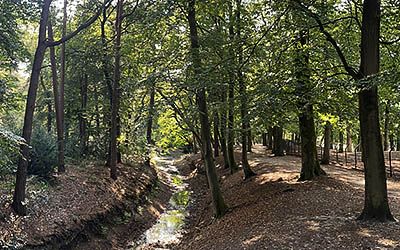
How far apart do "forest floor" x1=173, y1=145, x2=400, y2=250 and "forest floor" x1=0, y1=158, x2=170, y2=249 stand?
242 centimetres

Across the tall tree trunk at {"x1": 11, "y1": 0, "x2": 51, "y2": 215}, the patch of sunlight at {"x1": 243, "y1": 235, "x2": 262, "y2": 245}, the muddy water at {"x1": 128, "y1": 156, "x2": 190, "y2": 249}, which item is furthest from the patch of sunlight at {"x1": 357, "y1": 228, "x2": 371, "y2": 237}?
the tall tree trunk at {"x1": 11, "y1": 0, "x2": 51, "y2": 215}

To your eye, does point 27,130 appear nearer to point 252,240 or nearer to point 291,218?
point 252,240

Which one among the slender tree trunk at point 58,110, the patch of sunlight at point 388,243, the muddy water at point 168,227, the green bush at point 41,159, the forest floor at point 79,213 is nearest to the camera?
the patch of sunlight at point 388,243

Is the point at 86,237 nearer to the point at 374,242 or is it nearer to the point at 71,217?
the point at 71,217

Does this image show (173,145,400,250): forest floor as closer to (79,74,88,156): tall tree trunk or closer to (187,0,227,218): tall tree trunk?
(187,0,227,218): tall tree trunk

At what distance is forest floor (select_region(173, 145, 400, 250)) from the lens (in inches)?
298

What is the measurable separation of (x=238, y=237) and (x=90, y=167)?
1174cm

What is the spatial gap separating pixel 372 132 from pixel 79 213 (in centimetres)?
930

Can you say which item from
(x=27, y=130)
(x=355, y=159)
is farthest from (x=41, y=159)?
(x=355, y=159)

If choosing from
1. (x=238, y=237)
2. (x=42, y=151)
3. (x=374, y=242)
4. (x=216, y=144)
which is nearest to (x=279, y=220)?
(x=238, y=237)

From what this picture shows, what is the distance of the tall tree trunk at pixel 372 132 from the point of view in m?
8.34

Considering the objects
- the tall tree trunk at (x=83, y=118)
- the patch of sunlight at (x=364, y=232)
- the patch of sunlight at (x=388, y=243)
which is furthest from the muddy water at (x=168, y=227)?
the patch of sunlight at (x=388, y=243)

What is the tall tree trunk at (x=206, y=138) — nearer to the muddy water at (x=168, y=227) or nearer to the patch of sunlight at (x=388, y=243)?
the muddy water at (x=168, y=227)

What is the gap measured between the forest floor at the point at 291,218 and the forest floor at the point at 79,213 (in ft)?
7.93
